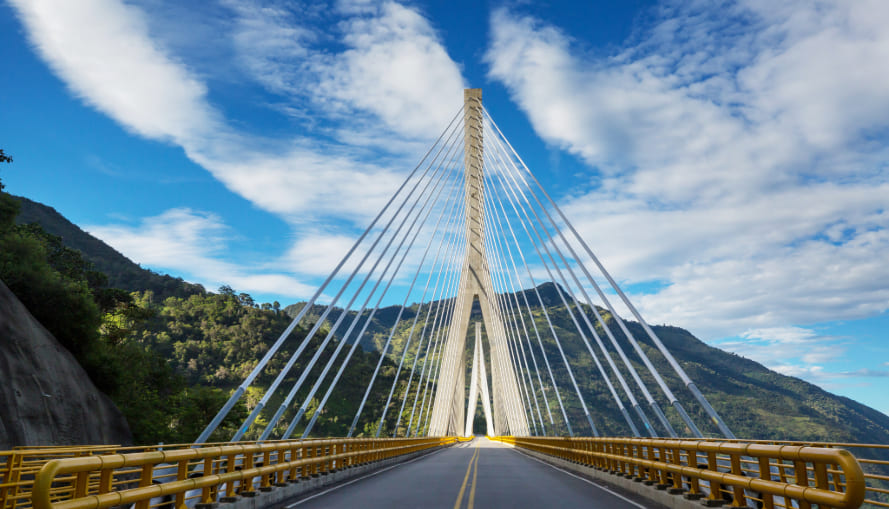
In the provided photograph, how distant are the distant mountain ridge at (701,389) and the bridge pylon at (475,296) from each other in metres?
71.9

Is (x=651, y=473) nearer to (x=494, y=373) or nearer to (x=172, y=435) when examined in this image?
(x=172, y=435)

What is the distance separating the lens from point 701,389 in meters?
150

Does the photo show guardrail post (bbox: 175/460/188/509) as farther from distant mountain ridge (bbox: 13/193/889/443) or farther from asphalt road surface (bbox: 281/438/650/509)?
distant mountain ridge (bbox: 13/193/889/443)

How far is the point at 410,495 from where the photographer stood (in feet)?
39.3

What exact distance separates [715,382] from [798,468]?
568 ft

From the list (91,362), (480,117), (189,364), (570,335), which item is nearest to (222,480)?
(91,362)

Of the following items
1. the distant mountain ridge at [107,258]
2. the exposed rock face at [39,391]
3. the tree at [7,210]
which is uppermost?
the distant mountain ridge at [107,258]

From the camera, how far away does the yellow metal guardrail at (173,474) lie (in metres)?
5.70

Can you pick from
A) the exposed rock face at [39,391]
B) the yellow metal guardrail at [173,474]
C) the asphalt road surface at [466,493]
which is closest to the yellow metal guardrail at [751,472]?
the asphalt road surface at [466,493]

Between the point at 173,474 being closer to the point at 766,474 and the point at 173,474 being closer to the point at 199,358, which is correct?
the point at 766,474

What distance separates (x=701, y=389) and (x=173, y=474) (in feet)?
522

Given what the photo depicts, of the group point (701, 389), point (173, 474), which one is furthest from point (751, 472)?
point (701, 389)

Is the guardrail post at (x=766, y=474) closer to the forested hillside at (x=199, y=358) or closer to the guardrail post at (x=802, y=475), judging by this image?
the guardrail post at (x=802, y=475)

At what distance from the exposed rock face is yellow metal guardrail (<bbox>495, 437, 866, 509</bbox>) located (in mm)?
21332
